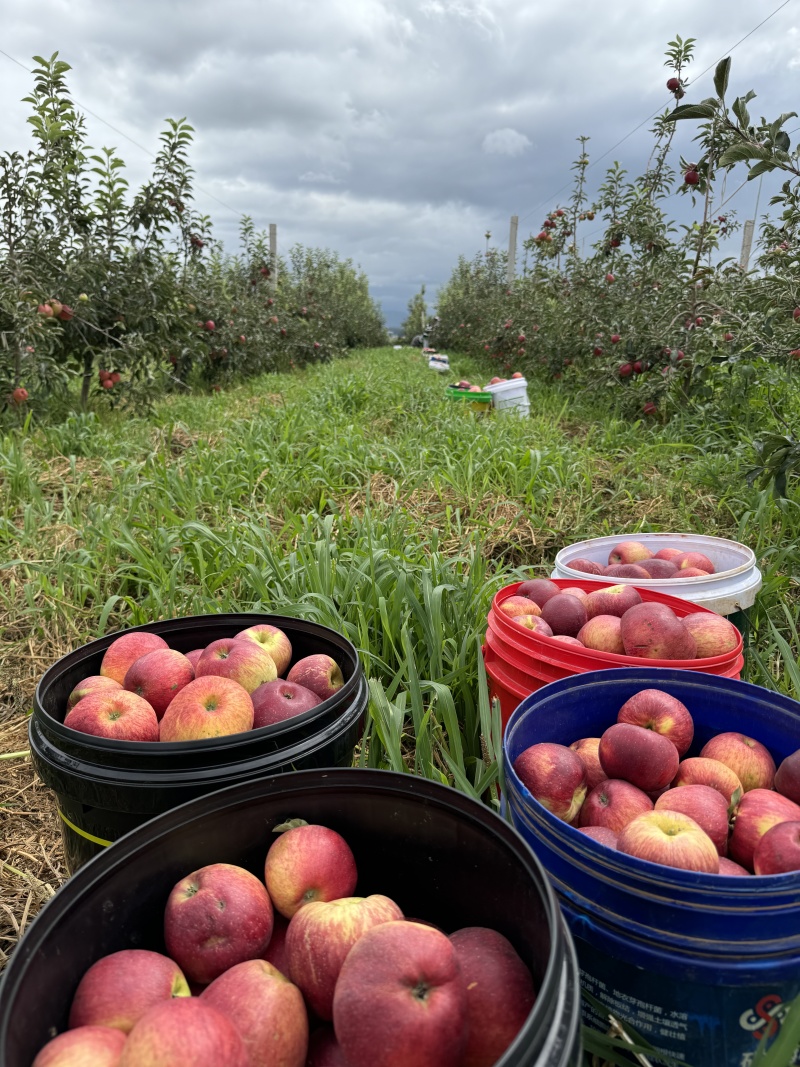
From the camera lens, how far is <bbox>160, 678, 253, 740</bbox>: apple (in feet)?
4.24

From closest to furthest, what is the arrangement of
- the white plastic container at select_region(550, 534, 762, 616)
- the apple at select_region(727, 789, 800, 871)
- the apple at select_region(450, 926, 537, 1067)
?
1. the apple at select_region(450, 926, 537, 1067)
2. the apple at select_region(727, 789, 800, 871)
3. the white plastic container at select_region(550, 534, 762, 616)

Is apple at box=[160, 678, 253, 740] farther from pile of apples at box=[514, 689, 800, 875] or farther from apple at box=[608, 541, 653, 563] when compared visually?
apple at box=[608, 541, 653, 563]

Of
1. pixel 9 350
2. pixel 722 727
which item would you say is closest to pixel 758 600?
pixel 722 727

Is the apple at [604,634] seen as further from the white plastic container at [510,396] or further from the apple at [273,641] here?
the white plastic container at [510,396]

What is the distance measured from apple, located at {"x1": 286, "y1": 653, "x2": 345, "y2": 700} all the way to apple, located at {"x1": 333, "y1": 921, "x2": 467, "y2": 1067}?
726 millimetres

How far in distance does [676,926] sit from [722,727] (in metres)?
0.64

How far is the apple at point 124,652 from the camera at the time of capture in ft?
5.13

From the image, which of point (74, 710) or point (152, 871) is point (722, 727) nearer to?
point (152, 871)

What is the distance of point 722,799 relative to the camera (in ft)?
3.98

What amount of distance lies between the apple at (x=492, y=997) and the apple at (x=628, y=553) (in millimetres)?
1936

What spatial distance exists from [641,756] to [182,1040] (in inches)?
35.9

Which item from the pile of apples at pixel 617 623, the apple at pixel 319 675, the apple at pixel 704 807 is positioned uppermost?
the pile of apples at pixel 617 623

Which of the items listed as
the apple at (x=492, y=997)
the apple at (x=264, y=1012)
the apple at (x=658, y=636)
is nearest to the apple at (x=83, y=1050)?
the apple at (x=264, y=1012)

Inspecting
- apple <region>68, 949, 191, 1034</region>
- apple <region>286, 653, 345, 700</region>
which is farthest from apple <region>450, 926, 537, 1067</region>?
apple <region>286, 653, 345, 700</region>
